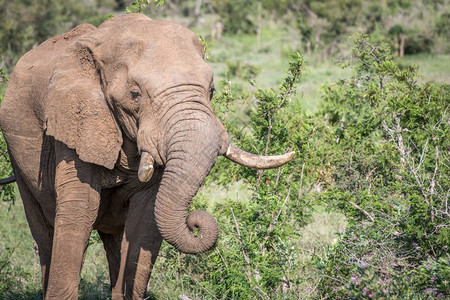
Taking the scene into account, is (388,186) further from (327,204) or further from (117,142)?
(117,142)

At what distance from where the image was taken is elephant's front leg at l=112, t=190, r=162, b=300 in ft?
16.2

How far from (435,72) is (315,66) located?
4.27 metres

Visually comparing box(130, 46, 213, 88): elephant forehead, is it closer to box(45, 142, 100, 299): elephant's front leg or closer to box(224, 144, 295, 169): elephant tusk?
box(224, 144, 295, 169): elephant tusk

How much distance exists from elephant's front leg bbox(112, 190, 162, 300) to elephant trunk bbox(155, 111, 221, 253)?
0.86m

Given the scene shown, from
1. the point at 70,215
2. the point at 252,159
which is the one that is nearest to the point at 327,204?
the point at 252,159

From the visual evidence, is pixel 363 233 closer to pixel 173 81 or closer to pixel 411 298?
pixel 411 298

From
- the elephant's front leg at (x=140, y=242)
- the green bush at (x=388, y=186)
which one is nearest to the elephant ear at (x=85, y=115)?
the elephant's front leg at (x=140, y=242)

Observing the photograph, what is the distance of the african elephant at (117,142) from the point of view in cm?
403

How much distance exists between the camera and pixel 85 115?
4.47 metres

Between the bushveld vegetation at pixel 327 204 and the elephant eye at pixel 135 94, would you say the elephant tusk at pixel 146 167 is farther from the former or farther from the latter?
the bushveld vegetation at pixel 327 204

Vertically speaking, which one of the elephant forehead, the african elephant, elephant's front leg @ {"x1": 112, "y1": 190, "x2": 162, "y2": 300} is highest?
the elephant forehead

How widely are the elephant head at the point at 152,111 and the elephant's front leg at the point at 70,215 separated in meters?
0.18

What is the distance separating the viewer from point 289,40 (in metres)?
25.1

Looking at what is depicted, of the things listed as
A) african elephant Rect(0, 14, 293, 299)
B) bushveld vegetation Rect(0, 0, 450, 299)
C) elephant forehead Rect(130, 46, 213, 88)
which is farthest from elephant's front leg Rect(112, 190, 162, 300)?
elephant forehead Rect(130, 46, 213, 88)
